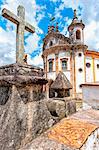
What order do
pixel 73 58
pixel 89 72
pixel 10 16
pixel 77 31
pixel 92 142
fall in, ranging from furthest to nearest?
pixel 89 72, pixel 77 31, pixel 73 58, pixel 10 16, pixel 92 142

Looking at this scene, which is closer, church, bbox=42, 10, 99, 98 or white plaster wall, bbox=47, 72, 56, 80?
church, bbox=42, 10, 99, 98

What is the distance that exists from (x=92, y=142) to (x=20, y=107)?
0.86 m

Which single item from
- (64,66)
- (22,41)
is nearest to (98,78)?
(64,66)

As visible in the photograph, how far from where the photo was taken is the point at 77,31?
25141 millimetres

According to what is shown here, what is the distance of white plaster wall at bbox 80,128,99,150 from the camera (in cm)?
149

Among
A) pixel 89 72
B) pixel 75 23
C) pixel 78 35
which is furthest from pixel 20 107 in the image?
pixel 75 23

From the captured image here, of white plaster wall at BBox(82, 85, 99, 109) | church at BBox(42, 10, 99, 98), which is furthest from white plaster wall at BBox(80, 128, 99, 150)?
church at BBox(42, 10, 99, 98)

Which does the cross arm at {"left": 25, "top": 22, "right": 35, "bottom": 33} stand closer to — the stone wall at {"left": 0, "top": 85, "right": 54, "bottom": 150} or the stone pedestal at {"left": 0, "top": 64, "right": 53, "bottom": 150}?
the stone pedestal at {"left": 0, "top": 64, "right": 53, "bottom": 150}

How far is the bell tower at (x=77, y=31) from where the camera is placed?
24.9 m

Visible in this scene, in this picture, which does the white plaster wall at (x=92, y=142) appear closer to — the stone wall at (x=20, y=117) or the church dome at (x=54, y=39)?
the stone wall at (x=20, y=117)

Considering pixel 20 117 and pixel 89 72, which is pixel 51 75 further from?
pixel 20 117

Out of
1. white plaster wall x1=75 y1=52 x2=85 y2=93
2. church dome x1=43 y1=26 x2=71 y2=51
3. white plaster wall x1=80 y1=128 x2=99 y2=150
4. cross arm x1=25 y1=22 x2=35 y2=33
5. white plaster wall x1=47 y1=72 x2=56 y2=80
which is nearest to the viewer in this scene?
white plaster wall x1=80 y1=128 x2=99 y2=150

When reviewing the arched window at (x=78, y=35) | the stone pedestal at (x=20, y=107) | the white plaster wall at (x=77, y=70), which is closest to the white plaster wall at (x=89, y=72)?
the white plaster wall at (x=77, y=70)

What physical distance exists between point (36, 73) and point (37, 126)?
0.68 m
